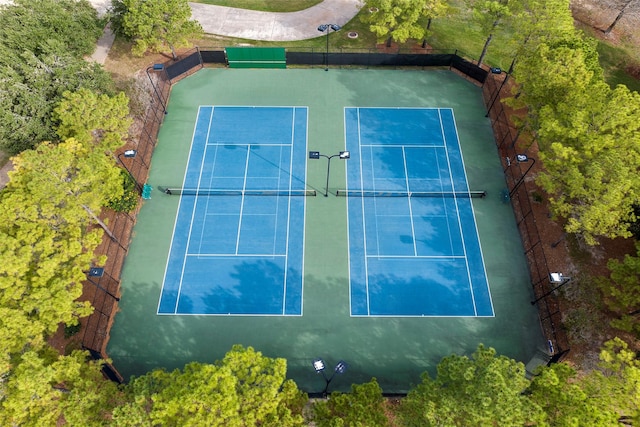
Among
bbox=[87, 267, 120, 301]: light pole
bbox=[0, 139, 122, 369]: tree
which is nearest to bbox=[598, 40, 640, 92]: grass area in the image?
bbox=[0, 139, 122, 369]: tree

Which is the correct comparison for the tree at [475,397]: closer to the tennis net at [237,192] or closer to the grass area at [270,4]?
the tennis net at [237,192]

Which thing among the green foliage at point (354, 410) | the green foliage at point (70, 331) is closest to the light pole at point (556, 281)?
the green foliage at point (354, 410)

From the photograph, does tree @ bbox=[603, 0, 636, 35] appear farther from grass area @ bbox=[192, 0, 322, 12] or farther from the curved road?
grass area @ bbox=[192, 0, 322, 12]

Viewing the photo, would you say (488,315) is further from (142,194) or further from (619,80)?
(619,80)

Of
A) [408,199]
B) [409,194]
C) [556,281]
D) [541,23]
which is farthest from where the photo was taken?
[409,194]

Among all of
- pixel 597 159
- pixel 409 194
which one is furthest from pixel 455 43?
pixel 597 159

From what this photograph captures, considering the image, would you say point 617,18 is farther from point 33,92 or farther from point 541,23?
point 33,92

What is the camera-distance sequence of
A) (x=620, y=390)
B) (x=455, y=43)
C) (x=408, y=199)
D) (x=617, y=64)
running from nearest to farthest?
(x=620, y=390), (x=408, y=199), (x=617, y=64), (x=455, y=43)
